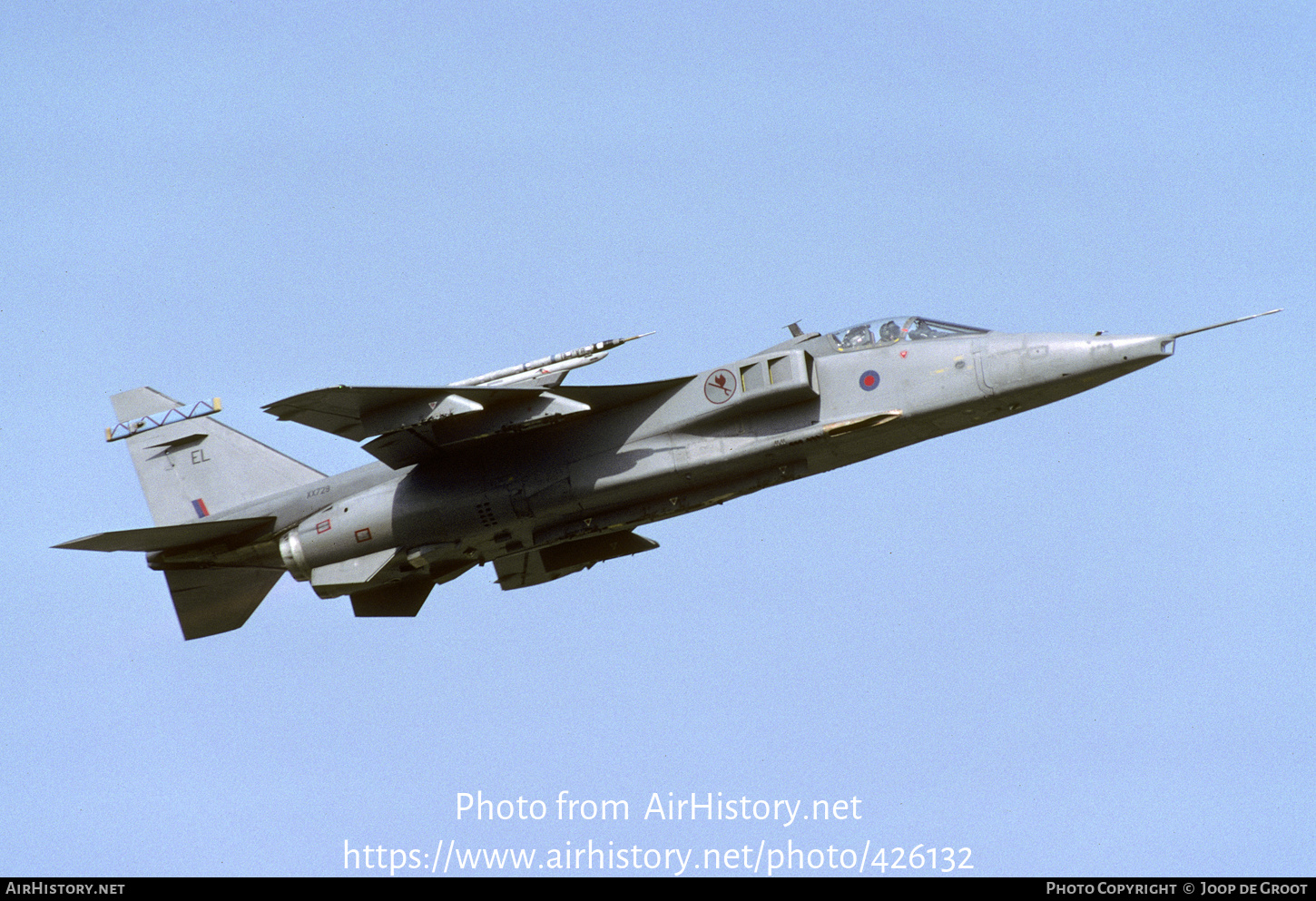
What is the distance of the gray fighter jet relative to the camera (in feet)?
66.3

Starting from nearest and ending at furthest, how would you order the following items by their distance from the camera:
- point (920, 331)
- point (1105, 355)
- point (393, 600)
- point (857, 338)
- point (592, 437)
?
point (1105, 355)
point (920, 331)
point (857, 338)
point (592, 437)
point (393, 600)

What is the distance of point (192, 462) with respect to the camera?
24938mm

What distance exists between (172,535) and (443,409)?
509 cm

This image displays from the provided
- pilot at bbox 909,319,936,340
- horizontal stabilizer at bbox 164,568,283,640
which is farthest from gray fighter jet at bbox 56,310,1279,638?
horizontal stabilizer at bbox 164,568,283,640

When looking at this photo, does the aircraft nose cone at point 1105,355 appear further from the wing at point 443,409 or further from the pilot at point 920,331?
the wing at point 443,409

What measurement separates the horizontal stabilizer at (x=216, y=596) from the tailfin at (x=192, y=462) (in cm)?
109

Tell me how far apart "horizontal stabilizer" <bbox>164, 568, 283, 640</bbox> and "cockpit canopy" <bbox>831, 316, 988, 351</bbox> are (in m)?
10.00

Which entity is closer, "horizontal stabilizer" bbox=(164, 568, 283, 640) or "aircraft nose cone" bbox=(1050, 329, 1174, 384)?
"aircraft nose cone" bbox=(1050, 329, 1174, 384)

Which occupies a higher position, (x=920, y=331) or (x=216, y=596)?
(x=920, y=331)

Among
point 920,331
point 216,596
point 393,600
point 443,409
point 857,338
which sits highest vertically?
point 443,409

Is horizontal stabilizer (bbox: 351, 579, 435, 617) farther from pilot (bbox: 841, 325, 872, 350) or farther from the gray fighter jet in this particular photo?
pilot (bbox: 841, 325, 872, 350)

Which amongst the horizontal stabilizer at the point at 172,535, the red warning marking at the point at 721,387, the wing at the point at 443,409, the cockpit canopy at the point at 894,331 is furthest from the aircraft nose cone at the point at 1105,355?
the horizontal stabilizer at the point at 172,535

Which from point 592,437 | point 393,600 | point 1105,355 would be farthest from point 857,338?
point 393,600

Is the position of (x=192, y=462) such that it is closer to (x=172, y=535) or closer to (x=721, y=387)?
(x=172, y=535)
